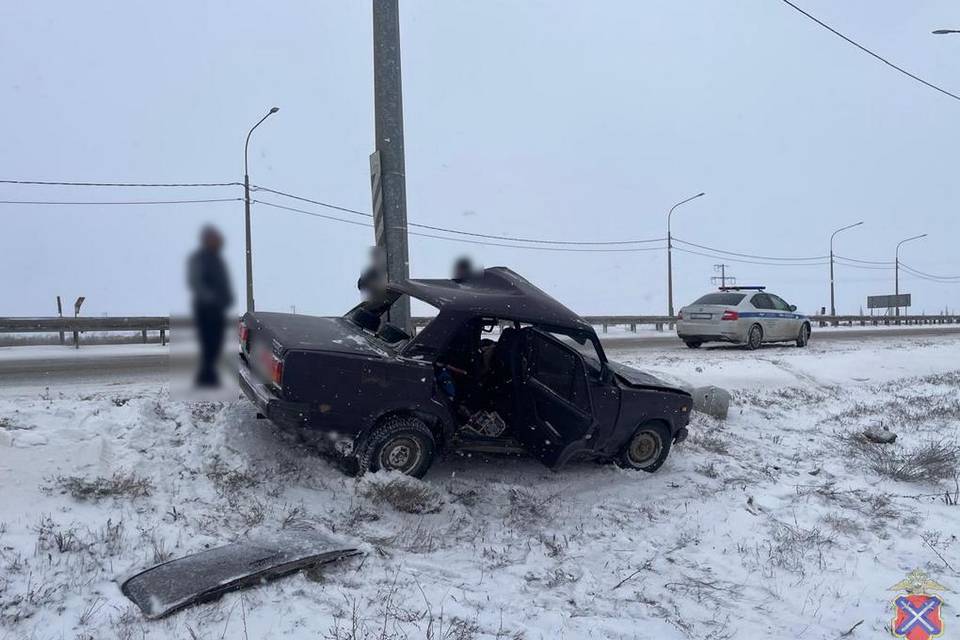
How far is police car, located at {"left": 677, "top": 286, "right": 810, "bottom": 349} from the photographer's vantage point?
55.0ft

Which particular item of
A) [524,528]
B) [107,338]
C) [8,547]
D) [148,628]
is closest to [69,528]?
[8,547]

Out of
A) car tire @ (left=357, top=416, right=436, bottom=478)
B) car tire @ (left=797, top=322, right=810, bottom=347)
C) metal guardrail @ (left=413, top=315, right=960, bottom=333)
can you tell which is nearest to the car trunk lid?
car tire @ (left=357, top=416, right=436, bottom=478)

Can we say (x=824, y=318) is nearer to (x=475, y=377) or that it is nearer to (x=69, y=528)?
(x=475, y=377)

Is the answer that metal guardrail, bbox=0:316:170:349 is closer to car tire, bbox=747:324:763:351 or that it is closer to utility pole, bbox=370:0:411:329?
utility pole, bbox=370:0:411:329

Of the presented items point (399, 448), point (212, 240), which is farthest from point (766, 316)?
point (212, 240)

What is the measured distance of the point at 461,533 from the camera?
461 centimetres

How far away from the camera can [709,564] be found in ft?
14.5

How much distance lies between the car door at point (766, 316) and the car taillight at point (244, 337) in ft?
47.3

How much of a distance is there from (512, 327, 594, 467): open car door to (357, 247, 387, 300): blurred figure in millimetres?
1662

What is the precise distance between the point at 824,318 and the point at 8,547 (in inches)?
1561

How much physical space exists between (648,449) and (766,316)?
12.6 m

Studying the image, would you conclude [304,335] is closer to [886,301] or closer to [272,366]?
[272,366]

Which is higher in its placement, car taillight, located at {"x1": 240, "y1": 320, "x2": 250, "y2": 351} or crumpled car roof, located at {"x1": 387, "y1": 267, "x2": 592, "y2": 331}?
crumpled car roof, located at {"x1": 387, "y1": 267, "x2": 592, "y2": 331}

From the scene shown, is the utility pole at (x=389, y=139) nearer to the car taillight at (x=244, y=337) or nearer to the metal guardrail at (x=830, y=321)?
the car taillight at (x=244, y=337)
